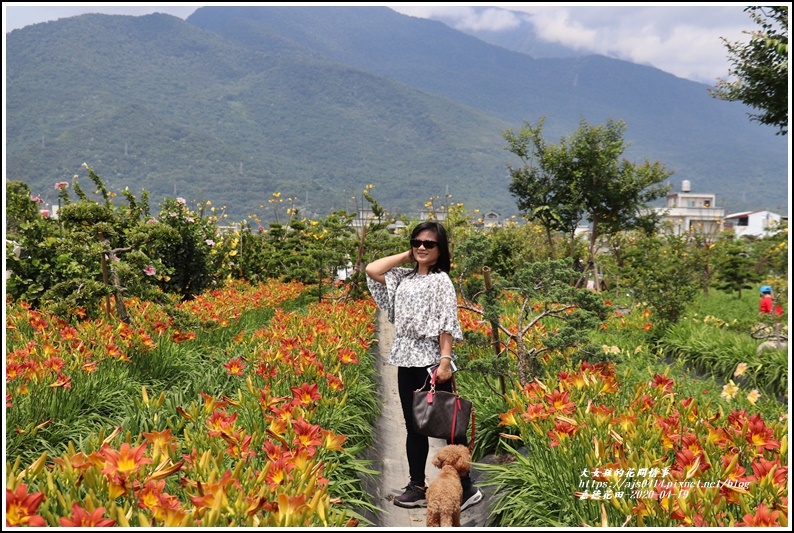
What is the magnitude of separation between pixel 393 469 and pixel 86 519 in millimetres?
2634

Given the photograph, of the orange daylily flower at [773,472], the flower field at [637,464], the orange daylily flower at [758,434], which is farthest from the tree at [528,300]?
the orange daylily flower at [773,472]

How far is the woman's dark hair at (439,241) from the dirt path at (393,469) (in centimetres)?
133

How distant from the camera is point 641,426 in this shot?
10.1 ft

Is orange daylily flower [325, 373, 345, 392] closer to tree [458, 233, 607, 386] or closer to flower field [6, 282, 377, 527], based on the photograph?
flower field [6, 282, 377, 527]

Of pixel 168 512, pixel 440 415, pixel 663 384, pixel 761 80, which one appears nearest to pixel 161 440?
pixel 168 512

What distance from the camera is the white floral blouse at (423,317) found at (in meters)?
3.39

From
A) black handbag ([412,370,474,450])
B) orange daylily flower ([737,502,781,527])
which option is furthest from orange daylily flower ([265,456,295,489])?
orange daylily flower ([737,502,781,527])

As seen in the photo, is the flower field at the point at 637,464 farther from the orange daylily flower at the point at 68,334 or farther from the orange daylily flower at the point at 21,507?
the orange daylily flower at the point at 68,334

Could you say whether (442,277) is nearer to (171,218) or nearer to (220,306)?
(220,306)

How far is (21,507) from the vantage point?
5.72 ft

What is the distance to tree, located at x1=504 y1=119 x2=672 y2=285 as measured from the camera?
14.6 meters

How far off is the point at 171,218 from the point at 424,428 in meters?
7.86

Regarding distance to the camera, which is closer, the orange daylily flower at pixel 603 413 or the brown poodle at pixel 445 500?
the brown poodle at pixel 445 500

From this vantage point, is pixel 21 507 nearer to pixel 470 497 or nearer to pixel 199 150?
pixel 470 497
